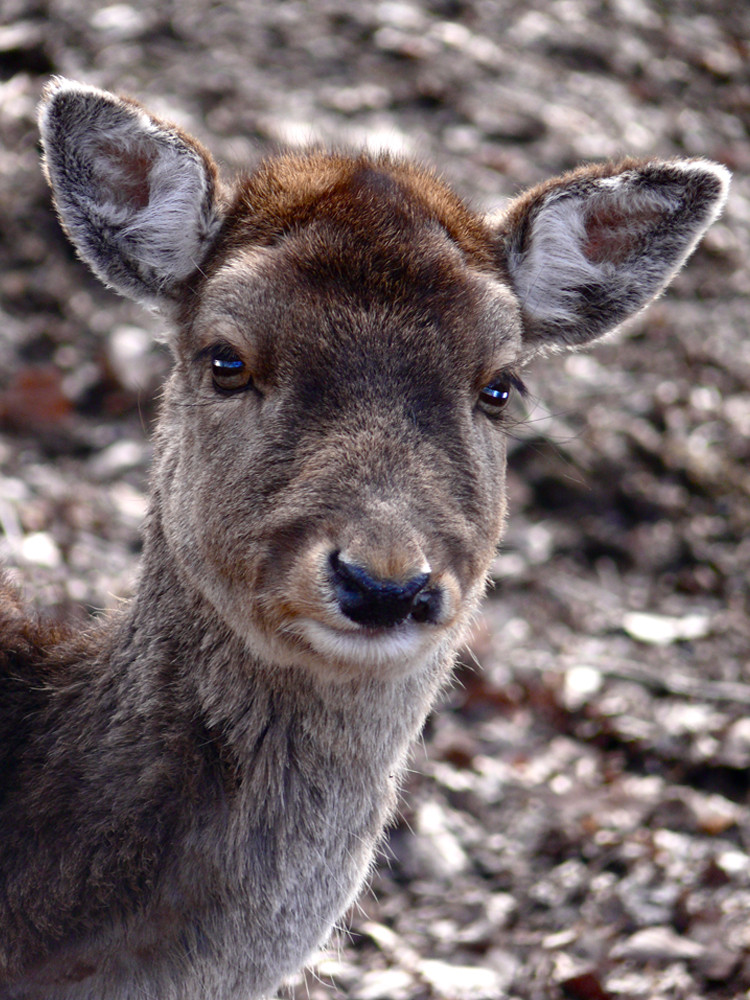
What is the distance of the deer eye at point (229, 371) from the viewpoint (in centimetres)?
368

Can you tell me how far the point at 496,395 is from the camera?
155 inches

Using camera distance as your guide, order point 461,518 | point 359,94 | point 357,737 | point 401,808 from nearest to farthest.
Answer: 1. point 461,518
2. point 357,737
3. point 401,808
4. point 359,94

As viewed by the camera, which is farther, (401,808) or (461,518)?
(401,808)

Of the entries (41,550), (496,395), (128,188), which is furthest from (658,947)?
(128,188)

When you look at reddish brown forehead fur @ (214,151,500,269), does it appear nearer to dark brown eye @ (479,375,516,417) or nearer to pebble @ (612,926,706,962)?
dark brown eye @ (479,375,516,417)

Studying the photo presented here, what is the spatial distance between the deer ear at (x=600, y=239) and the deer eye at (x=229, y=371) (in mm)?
1182

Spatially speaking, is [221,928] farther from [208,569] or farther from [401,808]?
[401,808]

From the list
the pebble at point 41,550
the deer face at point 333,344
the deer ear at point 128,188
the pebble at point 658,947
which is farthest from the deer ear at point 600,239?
the pebble at point 41,550

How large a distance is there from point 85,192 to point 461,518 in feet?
5.90

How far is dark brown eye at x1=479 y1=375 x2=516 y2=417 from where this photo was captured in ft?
12.8

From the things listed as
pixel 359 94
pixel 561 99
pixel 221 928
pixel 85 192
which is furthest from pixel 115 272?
pixel 561 99

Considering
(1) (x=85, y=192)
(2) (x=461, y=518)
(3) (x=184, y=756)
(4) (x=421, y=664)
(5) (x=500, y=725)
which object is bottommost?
(5) (x=500, y=725)

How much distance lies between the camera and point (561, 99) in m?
10.4

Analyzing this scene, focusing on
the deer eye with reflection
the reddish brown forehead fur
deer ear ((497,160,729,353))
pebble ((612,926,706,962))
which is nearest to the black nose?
the deer eye with reflection
